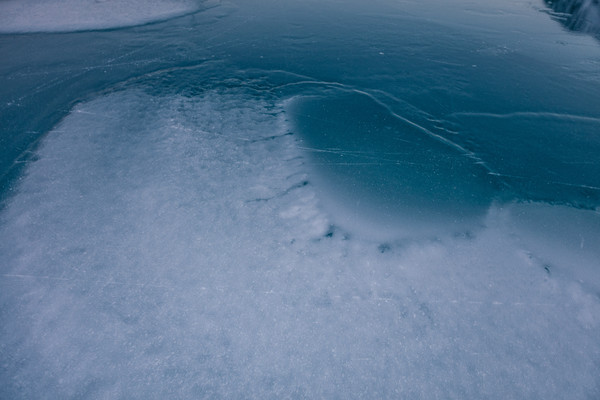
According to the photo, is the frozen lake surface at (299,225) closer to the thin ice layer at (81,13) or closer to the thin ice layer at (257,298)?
the thin ice layer at (257,298)

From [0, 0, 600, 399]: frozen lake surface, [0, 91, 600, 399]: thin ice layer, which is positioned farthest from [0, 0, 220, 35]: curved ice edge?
[0, 91, 600, 399]: thin ice layer

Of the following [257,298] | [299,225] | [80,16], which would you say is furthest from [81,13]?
[257,298]

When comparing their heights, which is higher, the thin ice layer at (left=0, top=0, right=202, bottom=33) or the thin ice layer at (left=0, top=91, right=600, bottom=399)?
the thin ice layer at (left=0, top=0, right=202, bottom=33)

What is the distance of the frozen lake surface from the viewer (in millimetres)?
1383

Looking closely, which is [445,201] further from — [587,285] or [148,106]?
[148,106]

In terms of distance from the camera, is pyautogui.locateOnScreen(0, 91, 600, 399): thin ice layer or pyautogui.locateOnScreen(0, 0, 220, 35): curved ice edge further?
pyautogui.locateOnScreen(0, 0, 220, 35): curved ice edge

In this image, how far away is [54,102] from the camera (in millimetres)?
2844

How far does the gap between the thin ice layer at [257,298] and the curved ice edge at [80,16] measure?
3358 mm

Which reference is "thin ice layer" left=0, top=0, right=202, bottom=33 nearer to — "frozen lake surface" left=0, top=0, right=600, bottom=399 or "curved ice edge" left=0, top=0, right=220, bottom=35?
"curved ice edge" left=0, top=0, right=220, bottom=35

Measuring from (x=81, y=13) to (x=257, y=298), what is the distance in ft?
19.0

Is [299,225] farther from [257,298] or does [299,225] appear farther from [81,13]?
[81,13]

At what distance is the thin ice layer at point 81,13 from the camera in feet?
14.2

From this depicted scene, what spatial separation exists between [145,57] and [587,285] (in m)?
4.62

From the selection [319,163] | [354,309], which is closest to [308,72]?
[319,163]
